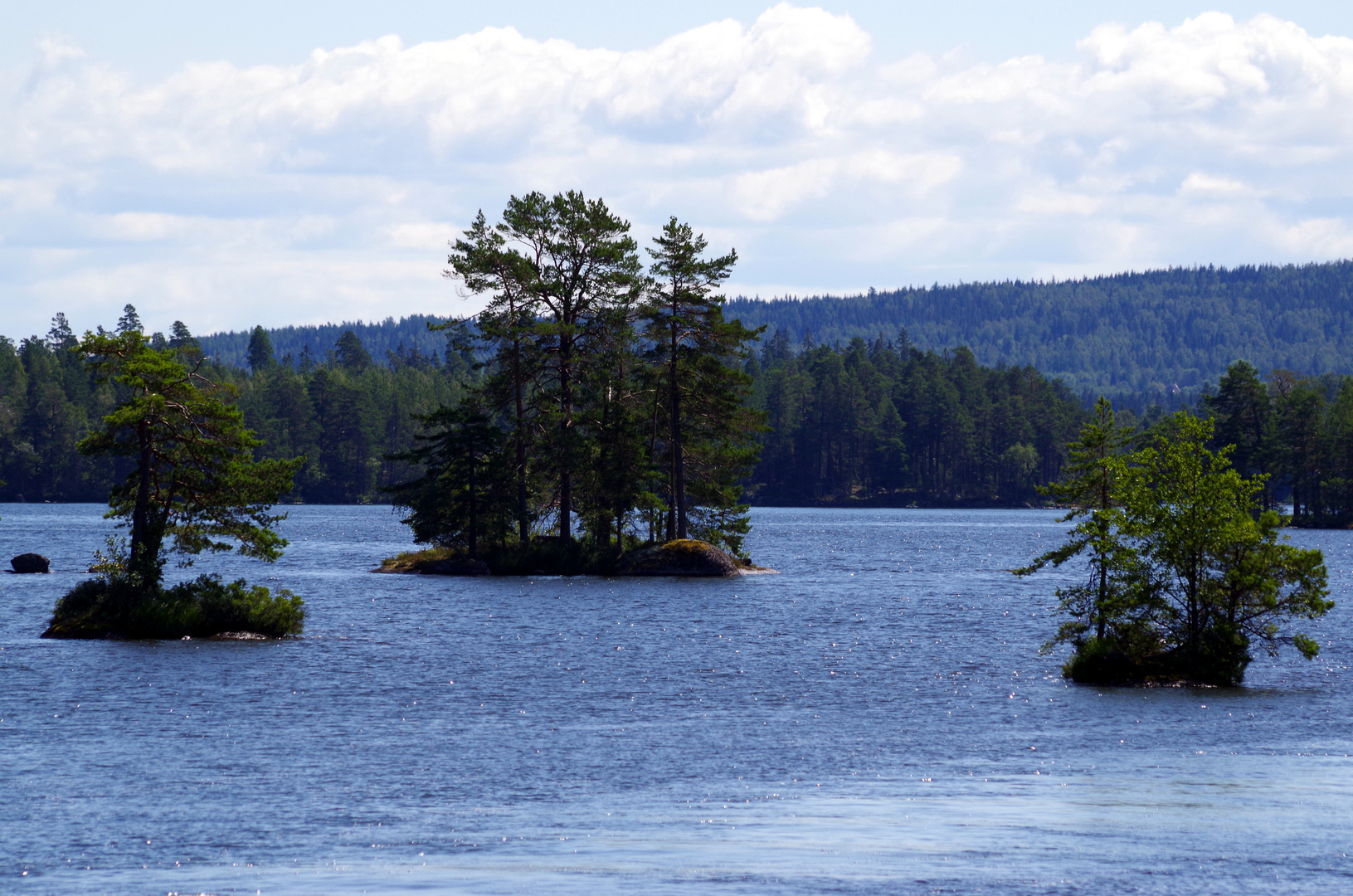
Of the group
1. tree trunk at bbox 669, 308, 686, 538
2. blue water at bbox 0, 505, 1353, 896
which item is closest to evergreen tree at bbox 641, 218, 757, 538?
tree trunk at bbox 669, 308, 686, 538

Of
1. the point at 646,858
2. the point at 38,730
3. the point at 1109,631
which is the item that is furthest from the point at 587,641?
the point at 646,858

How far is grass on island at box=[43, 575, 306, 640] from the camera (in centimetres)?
4350

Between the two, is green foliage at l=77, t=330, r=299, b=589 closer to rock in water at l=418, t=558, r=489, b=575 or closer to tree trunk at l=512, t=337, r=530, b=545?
tree trunk at l=512, t=337, r=530, b=545

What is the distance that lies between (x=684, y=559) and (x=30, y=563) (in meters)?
34.2

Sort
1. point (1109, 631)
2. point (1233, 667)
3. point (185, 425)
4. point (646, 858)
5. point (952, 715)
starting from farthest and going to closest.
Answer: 1. point (185, 425)
2. point (1109, 631)
3. point (1233, 667)
4. point (952, 715)
5. point (646, 858)

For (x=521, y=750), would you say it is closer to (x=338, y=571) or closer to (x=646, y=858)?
(x=646, y=858)

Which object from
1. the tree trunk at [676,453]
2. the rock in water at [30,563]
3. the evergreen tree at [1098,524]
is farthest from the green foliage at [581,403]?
the evergreen tree at [1098,524]

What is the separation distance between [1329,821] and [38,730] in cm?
2419

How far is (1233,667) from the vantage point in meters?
34.6

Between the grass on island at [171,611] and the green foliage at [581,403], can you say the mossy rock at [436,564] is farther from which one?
the grass on island at [171,611]

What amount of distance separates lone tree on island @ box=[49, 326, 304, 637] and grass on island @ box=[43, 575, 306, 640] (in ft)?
0.12

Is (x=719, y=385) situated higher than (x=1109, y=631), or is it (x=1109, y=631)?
(x=719, y=385)

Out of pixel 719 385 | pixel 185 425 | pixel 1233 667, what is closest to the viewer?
pixel 1233 667

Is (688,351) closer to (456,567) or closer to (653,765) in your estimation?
(456,567)
